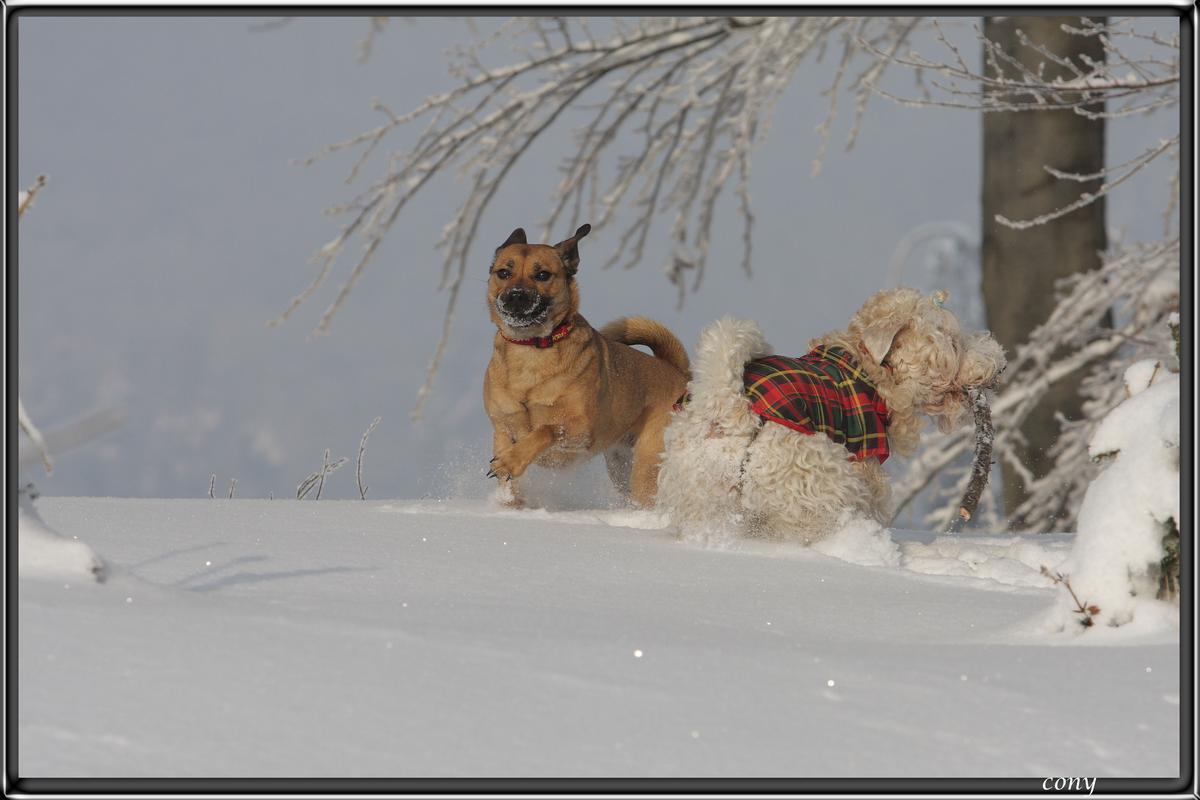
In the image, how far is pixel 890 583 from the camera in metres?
4.34

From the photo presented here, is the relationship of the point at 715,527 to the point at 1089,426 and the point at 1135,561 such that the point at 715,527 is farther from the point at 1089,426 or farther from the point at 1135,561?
the point at 1089,426

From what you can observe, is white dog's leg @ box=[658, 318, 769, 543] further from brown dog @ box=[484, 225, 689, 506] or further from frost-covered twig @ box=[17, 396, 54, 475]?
frost-covered twig @ box=[17, 396, 54, 475]

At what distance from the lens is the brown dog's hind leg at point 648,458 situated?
588 centimetres

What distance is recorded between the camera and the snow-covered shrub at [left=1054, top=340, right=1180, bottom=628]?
3.36 metres

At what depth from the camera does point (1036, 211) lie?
30.2ft

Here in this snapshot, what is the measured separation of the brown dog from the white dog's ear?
1.14m

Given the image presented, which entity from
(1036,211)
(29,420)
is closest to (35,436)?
(29,420)

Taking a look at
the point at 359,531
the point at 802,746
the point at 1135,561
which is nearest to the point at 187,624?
the point at 802,746

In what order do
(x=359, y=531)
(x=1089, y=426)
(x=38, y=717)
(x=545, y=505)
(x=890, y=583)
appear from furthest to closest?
1. (x=1089, y=426)
2. (x=545, y=505)
3. (x=359, y=531)
4. (x=890, y=583)
5. (x=38, y=717)

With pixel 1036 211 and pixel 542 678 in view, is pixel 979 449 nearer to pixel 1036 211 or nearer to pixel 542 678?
pixel 542 678

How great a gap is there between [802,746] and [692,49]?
7880 millimetres

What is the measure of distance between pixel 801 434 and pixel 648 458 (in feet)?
3.40

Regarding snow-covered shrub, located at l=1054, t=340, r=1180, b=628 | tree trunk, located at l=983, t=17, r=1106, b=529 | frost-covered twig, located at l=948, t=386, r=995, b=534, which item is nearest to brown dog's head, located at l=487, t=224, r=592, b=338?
frost-covered twig, located at l=948, t=386, r=995, b=534

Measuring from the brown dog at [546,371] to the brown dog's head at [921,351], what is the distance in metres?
1.14
